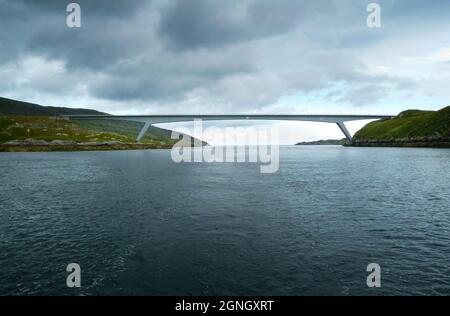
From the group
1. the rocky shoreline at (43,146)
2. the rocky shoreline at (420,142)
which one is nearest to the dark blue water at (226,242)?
the rocky shoreline at (420,142)

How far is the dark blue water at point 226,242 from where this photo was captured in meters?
14.4

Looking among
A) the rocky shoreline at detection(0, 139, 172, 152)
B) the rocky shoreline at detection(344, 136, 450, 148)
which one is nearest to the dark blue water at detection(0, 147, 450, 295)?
the rocky shoreline at detection(344, 136, 450, 148)

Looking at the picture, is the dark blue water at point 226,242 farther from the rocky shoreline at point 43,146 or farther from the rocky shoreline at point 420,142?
the rocky shoreline at point 43,146

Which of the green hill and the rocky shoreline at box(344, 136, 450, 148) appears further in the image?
the green hill

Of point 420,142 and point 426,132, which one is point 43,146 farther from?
point 426,132

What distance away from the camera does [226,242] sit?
66.6 ft

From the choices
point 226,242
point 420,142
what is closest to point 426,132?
point 420,142

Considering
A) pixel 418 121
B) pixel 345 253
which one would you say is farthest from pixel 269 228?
pixel 418 121

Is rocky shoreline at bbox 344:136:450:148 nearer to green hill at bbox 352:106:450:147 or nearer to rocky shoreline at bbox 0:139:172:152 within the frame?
green hill at bbox 352:106:450:147

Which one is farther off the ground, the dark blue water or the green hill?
the green hill

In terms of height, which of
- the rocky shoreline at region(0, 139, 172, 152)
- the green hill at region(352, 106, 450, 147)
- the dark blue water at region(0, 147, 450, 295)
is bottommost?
the dark blue water at region(0, 147, 450, 295)

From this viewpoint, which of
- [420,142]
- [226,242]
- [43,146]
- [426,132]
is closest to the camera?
[226,242]

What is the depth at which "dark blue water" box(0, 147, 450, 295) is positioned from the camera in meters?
14.4
